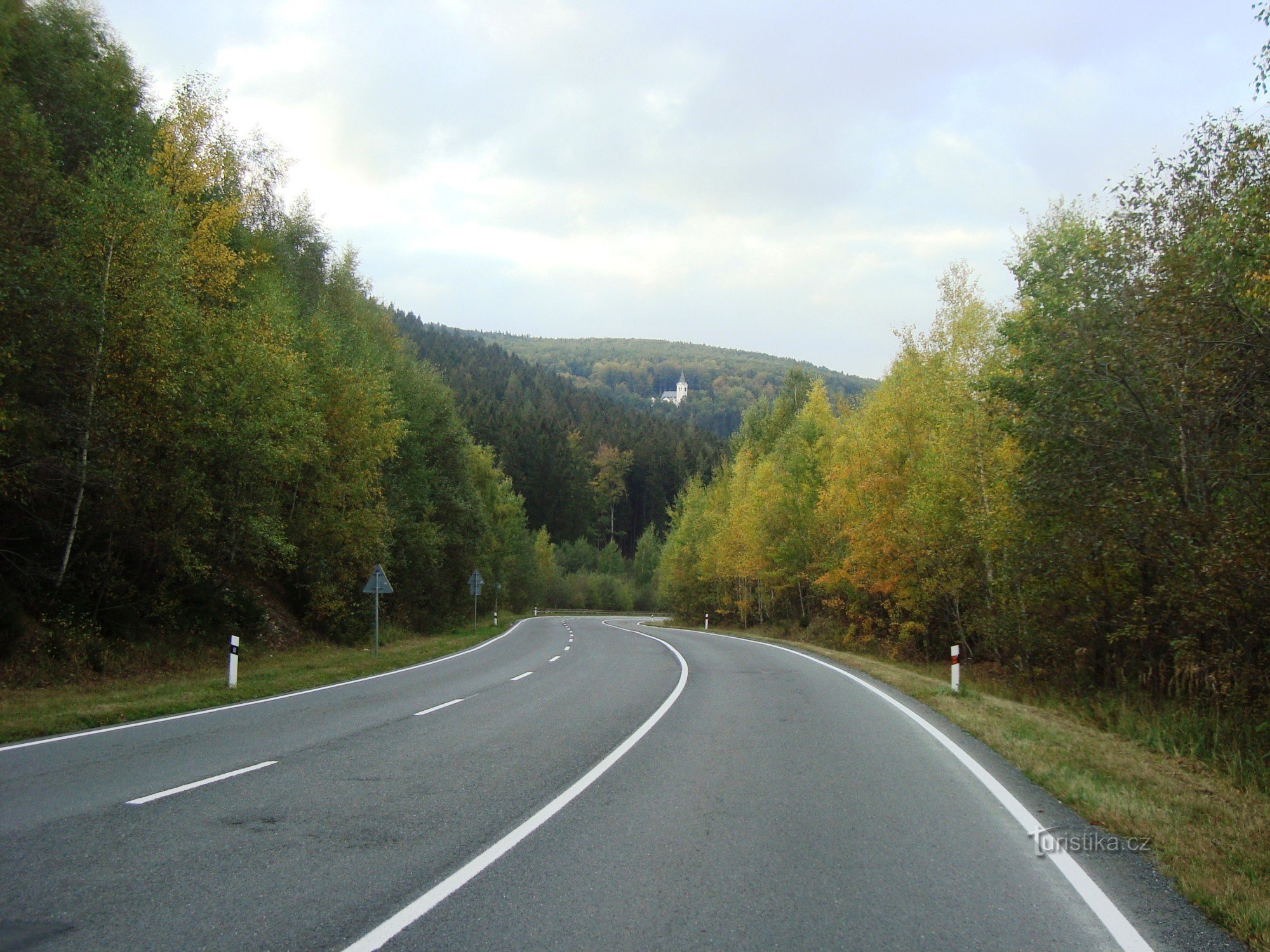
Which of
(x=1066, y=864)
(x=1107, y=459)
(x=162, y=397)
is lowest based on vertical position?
(x=1066, y=864)

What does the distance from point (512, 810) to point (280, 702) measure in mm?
8634

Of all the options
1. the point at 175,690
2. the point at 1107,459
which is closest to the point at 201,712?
the point at 175,690

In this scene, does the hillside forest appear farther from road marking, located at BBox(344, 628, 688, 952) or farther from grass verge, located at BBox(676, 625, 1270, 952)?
grass verge, located at BBox(676, 625, 1270, 952)

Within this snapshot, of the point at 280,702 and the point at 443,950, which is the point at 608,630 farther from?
the point at 443,950

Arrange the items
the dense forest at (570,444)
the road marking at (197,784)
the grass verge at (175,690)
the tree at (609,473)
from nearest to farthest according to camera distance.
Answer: the road marking at (197,784) → the grass verge at (175,690) → the dense forest at (570,444) → the tree at (609,473)

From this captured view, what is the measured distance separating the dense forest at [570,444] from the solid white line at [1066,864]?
79.8 m

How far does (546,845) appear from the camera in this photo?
217 inches

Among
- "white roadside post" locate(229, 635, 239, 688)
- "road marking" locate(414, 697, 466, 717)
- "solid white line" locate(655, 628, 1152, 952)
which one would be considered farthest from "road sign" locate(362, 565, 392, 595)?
"solid white line" locate(655, 628, 1152, 952)

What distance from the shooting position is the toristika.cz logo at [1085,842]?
570 centimetres

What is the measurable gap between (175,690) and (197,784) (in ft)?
26.9

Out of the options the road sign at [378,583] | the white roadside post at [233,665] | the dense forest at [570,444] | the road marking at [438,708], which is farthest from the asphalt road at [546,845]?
the dense forest at [570,444]

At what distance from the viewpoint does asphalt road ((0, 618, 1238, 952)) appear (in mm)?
4113

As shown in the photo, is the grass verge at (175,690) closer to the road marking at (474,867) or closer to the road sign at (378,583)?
the road sign at (378,583)

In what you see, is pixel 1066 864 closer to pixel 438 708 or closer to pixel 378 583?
pixel 438 708
